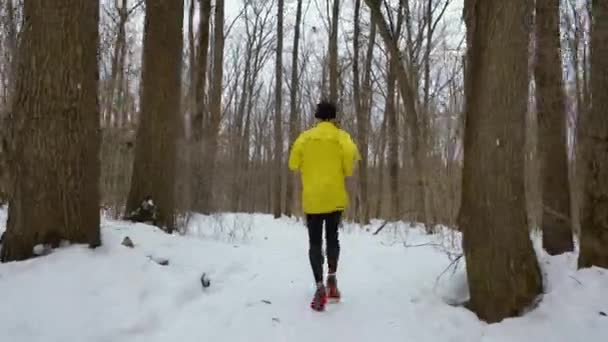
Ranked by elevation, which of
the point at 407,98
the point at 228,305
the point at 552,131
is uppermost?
the point at 407,98

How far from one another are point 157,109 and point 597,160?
5.37 meters

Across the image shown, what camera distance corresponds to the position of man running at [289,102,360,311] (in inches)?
177

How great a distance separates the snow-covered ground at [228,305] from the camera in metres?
3.45

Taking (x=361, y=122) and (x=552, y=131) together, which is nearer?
(x=552, y=131)

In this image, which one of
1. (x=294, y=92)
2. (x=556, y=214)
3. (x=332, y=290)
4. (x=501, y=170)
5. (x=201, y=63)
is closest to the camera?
(x=501, y=170)

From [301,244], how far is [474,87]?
5573mm

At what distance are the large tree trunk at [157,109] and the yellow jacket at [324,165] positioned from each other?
300 cm

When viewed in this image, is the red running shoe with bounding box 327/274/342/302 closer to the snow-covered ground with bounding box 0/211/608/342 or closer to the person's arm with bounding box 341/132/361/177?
the snow-covered ground with bounding box 0/211/608/342

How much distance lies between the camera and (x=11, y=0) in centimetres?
1185

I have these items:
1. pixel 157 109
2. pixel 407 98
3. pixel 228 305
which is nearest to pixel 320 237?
pixel 228 305

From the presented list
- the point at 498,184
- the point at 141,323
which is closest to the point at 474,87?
the point at 498,184

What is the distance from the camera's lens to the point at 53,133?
4.17m

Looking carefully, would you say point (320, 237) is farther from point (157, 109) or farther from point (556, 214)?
point (157, 109)

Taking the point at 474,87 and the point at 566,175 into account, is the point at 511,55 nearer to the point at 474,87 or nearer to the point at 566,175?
the point at 474,87
